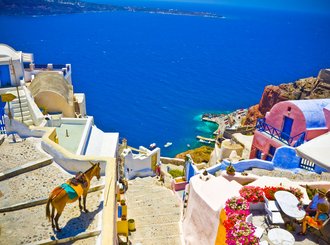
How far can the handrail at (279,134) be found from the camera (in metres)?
23.5

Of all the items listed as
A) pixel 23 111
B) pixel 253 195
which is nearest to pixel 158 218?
pixel 253 195

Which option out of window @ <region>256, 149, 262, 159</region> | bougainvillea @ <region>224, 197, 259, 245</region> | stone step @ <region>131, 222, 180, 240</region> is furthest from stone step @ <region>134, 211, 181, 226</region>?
window @ <region>256, 149, 262, 159</region>

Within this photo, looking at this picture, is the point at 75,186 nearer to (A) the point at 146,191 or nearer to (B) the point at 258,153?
(A) the point at 146,191

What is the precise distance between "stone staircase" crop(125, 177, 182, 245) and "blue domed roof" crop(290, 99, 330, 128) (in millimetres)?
11405

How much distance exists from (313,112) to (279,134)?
318cm

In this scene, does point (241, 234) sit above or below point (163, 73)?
above

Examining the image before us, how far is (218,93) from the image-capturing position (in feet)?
306

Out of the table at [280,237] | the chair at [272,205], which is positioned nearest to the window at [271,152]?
the chair at [272,205]

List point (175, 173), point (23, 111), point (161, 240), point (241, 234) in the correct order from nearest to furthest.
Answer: point (241, 234), point (161, 240), point (23, 111), point (175, 173)

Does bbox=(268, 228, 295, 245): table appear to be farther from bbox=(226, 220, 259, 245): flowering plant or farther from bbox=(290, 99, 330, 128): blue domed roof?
bbox=(290, 99, 330, 128): blue domed roof

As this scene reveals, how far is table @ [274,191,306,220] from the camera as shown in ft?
41.2

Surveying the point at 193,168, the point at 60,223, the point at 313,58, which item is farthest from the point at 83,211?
the point at 313,58

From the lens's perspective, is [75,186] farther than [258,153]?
No

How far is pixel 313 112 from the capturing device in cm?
2347
